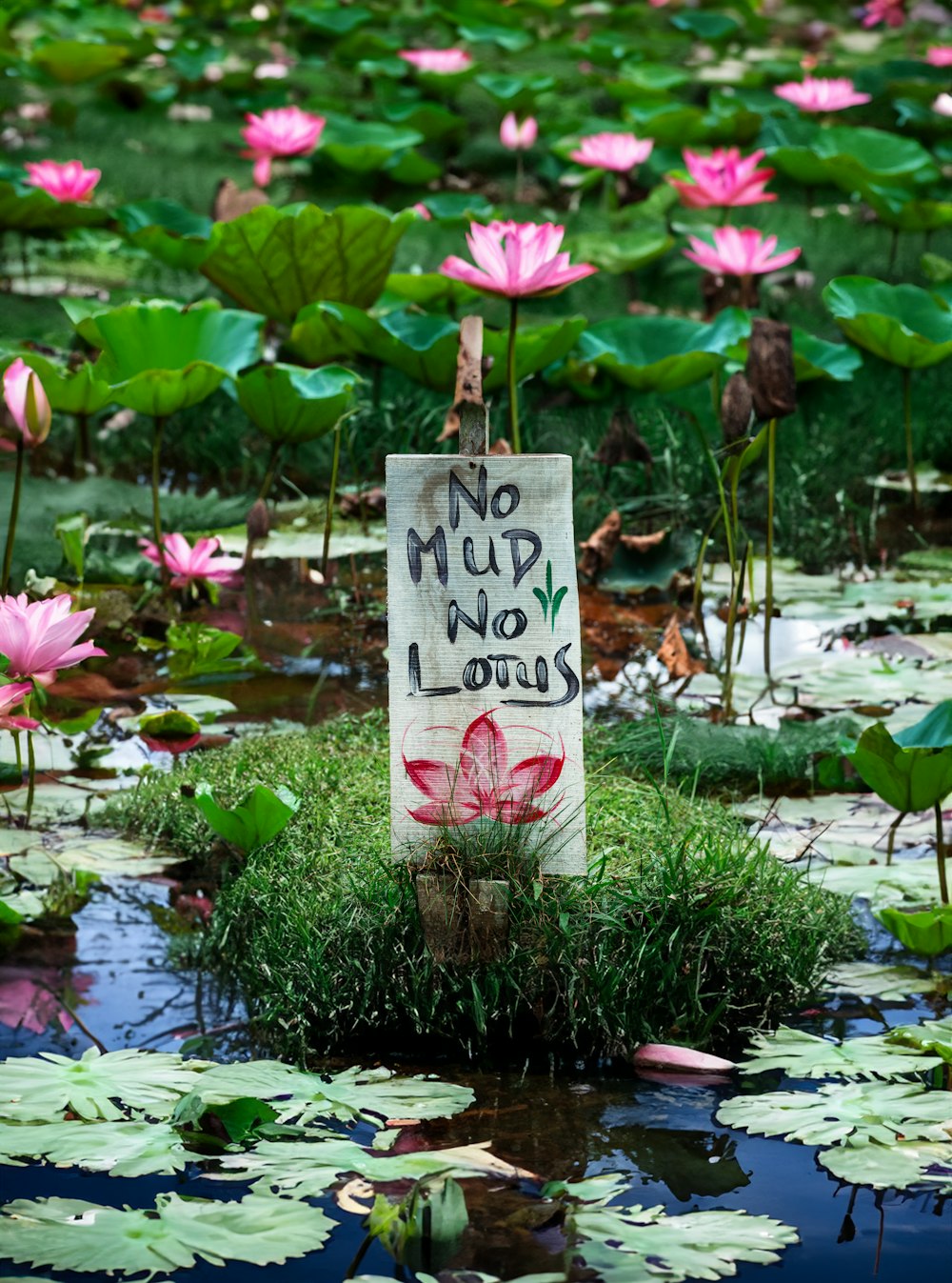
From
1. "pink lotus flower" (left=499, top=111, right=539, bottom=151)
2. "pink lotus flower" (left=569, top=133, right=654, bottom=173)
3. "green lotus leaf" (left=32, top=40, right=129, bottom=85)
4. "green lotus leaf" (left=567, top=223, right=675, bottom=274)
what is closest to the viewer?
"green lotus leaf" (left=567, top=223, right=675, bottom=274)

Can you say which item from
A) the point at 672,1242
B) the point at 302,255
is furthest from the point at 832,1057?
the point at 302,255

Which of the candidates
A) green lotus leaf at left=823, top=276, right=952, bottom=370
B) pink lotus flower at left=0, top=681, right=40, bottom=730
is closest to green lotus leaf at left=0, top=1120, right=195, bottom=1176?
pink lotus flower at left=0, top=681, right=40, bottom=730

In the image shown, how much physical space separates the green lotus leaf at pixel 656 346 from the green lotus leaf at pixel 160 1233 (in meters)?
2.49

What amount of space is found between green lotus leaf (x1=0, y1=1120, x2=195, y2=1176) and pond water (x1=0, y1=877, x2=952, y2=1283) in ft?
0.13

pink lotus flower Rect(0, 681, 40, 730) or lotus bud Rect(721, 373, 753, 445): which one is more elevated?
lotus bud Rect(721, 373, 753, 445)

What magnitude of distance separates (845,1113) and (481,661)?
0.66 m

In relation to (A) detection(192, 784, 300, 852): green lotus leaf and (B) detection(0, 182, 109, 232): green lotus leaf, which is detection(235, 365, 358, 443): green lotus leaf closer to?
(A) detection(192, 784, 300, 852): green lotus leaf

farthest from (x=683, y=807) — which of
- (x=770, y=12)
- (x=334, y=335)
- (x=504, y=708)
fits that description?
(x=770, y=12)

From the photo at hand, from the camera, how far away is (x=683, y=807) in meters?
2.21

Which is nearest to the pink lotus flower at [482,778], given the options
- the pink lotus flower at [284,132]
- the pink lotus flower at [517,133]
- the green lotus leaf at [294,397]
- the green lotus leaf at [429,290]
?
the green lotus leaf at [294,397]

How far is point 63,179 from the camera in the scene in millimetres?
4312

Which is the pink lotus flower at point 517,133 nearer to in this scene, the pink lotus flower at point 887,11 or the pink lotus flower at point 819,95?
the pink lotus flower at point 819,95

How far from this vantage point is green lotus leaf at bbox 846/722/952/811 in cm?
196

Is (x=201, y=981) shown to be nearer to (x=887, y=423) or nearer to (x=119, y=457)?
(x=119, y=457)
